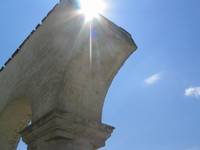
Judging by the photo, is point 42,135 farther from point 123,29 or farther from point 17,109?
point 123,29

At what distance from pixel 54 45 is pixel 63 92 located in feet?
3.39

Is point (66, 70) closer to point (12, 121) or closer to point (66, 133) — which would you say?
point (66, 133)

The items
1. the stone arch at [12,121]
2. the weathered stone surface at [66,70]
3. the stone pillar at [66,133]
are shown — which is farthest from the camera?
the stone arch at [12,121]

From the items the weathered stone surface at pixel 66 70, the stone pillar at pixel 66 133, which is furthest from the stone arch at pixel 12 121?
the stone pillar at pixel 66 133

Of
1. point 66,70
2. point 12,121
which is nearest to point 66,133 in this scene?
point 66,70

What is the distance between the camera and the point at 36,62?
5.29 meters

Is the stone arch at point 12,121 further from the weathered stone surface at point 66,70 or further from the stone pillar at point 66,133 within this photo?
the stone pillar at point 66,133

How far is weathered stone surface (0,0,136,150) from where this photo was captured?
4266mm

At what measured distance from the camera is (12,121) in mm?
6051

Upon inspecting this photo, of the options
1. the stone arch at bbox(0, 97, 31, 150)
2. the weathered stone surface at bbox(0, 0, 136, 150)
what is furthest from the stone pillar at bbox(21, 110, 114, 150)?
the stone arch at bbox(0, 97, 31, 150)

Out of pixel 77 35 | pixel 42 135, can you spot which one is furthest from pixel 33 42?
pixel 42 135

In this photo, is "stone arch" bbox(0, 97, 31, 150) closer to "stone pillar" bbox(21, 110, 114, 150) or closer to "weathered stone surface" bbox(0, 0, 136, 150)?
"weathered stone surface" bbox(0, 0, 136, 150)

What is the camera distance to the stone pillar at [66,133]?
12.8 feet

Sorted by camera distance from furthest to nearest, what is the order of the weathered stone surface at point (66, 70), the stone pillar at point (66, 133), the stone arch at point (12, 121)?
the stone arch at point (12, 121)
the weathered stone surface at point (66, 70)
the stone pillar at point (66, 133)
